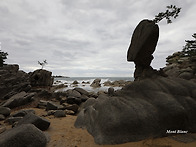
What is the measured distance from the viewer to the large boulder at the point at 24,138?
11.3 ft

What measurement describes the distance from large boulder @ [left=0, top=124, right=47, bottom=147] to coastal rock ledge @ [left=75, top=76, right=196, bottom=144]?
6.05 feet

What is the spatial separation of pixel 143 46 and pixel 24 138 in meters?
5.68

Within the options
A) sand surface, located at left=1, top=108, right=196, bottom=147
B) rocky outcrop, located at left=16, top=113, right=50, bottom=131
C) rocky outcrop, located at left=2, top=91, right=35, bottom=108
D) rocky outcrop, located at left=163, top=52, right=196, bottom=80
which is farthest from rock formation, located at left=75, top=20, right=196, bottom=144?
rocky outcrop, located at left=163, top=52, right=196, bottom=80

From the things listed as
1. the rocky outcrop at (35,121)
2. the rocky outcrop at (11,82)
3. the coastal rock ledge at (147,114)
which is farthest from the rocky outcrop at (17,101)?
the coastal rock ledge at (147,114)

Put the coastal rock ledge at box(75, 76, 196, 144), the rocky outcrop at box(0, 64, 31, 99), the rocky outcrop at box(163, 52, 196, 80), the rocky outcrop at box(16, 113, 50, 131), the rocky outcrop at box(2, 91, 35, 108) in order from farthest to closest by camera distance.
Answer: the rocky outcrop at box(163, 52, 196, 80) → the rocky outcrop at box(0, 64, 31, 99) → the rocky outcrop at box(2, 91, 35, 108) → the rocky outcrop at box(16, 113, 50, 131) → the coastal rock ledge at box(75, 76, 196, 144)

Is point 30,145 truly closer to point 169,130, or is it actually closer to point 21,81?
point 169,130

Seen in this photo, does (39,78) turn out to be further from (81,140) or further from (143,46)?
(143,46)

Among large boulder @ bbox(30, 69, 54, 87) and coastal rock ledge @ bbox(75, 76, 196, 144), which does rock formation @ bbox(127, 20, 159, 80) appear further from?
large boulder @ bbox(30, 69, 54, 87)

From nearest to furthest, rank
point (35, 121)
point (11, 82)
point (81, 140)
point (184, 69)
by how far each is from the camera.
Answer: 1. point (81, 140)
2. point (35, 121)
3. point (11, 82)
4. point (184, 69)

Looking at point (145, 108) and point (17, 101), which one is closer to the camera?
point (145, 108)

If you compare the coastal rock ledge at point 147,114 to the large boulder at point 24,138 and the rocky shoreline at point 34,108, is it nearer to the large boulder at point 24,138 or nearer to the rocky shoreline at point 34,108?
the rocky shoreline at point 34,108

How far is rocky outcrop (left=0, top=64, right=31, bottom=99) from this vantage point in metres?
12.4

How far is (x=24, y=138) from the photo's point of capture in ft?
11.7

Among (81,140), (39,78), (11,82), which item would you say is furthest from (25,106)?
(39,78)
